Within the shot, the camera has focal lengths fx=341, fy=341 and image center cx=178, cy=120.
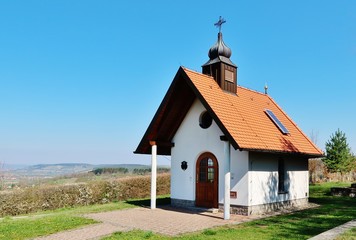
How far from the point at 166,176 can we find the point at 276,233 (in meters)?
14.3

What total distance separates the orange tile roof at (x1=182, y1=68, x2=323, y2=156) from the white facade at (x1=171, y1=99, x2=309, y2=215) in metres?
0.77

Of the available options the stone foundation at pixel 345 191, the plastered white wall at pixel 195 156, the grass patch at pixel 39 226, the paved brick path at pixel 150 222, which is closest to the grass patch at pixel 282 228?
the paved brick path at pixel 150 222

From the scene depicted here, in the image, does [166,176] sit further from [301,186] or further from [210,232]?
[210,232]

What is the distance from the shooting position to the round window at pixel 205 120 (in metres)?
15.9

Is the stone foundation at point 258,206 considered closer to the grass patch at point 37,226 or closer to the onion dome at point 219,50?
the grass patch at point 37,226

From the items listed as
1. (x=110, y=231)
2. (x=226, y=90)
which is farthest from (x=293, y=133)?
(x=110, y=231)

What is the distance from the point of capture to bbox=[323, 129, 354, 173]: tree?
3481cm

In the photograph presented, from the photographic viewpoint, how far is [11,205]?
15508 mm

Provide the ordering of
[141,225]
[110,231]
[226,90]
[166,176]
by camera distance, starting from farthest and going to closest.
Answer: [166,176] → [226,90] → [141,225] → [110,231]

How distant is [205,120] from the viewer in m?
16.1

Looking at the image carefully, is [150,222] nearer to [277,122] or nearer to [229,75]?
[229,75]

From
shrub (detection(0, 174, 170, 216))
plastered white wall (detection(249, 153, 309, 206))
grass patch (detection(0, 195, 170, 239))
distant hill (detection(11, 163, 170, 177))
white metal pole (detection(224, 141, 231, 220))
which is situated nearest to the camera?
grass patch (detection(0, 195, 170, 239))

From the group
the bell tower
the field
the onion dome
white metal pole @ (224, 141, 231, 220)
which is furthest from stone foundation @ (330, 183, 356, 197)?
white metal pole @ (224, 141, 231, 220)

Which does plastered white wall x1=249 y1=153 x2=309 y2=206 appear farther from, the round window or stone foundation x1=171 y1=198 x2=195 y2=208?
stone foundation x1=171 y1=198 x2=195 y2=208
